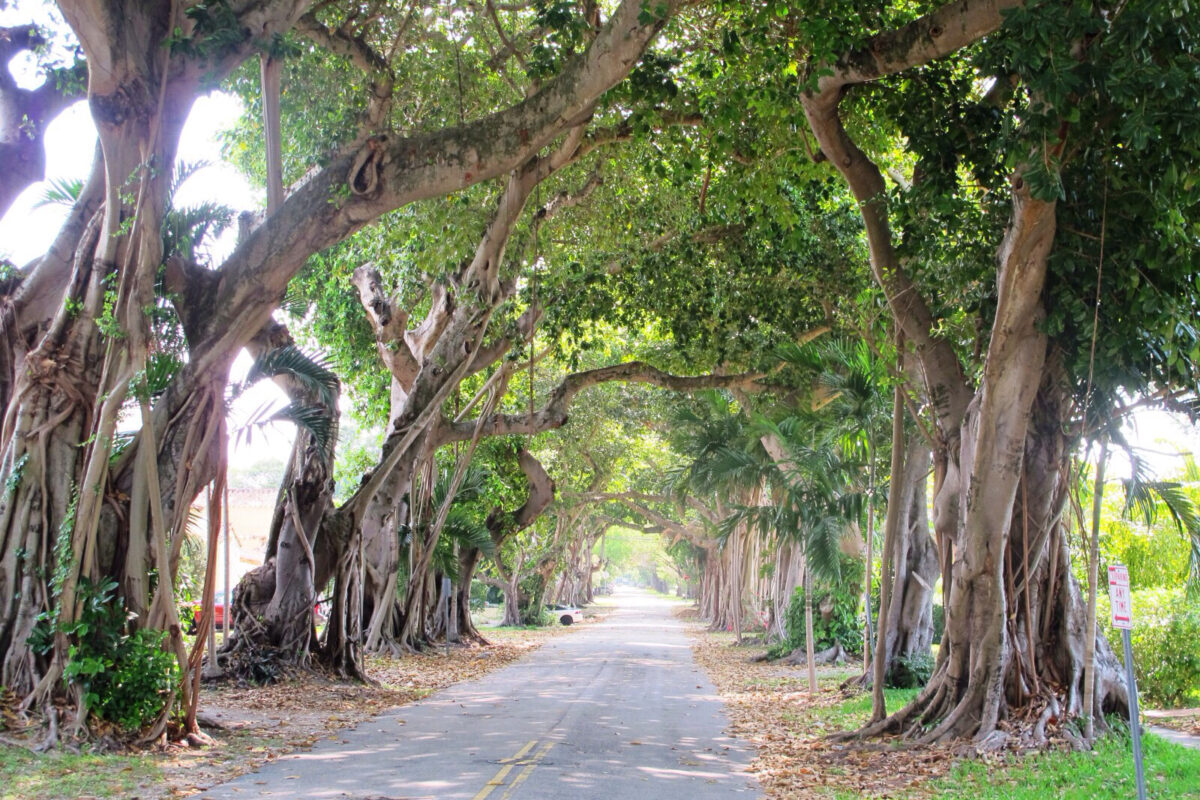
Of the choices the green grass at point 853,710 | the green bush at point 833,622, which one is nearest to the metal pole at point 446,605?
the green bush at point 833,622

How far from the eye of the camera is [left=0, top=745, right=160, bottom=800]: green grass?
23.6 ft

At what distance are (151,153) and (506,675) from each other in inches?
488

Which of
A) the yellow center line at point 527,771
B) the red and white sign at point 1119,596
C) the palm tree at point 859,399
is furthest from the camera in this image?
the palm tree at point 859,399

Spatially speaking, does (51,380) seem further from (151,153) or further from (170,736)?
(170,736)

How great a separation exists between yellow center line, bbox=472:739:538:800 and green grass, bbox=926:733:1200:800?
11.5 feet

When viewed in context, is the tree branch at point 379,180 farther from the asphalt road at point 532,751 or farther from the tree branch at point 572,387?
the tree branch at point 572,387

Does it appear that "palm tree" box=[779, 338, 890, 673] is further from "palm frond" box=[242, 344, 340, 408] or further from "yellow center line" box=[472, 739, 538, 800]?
"palm frond" box=[242, 344, 340, 408]

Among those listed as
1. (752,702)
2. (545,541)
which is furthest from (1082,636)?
(545,541)

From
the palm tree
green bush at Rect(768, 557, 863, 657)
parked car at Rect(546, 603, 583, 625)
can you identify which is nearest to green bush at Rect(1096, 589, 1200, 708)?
the palm tree

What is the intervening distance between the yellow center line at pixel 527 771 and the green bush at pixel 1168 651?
319 inches

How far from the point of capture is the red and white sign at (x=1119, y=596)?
7027 mm

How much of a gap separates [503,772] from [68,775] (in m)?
3.36

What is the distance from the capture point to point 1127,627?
6.91m

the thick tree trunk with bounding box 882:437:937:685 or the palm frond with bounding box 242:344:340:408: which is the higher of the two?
the palm frond with bounding box 242:344:340:408
